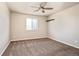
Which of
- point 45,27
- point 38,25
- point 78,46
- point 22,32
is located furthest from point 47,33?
point 78,46

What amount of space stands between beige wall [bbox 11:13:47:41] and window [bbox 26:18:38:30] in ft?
1.19

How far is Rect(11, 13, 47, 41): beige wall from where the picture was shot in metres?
6.37

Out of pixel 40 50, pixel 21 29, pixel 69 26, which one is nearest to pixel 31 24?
pixel 21 29

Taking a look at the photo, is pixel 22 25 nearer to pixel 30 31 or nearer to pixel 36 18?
pixel 30 31

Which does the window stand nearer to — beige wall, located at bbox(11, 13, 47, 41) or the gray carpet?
beige wall, located at bbox(11, 13, 47, 41)

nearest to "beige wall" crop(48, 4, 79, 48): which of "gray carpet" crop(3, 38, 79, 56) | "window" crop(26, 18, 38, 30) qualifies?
"gray carpet" crop(3, 38, 79, 56)

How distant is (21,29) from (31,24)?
117cm

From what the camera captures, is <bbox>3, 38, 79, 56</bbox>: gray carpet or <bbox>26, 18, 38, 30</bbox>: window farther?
<bbox>26, 18, 38, 30</bbox>: window

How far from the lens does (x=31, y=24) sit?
24.2ft

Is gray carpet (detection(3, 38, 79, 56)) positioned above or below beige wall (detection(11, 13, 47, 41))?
below

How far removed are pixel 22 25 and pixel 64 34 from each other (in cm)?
381

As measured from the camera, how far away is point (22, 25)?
22.3 feet

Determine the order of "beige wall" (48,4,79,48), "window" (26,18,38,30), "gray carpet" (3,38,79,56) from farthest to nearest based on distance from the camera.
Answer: "window" (26,18,38,30)
"beige wall" (48,4,79,48)
"gray carpet" (3,38,79,56)

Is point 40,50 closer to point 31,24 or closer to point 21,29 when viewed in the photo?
point 21,29
